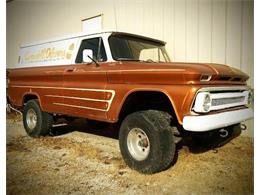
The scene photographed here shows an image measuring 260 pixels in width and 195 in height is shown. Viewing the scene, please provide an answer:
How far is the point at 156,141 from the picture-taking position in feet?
10.6

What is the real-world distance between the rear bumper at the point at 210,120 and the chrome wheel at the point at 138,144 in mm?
746

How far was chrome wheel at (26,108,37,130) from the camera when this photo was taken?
5.56 meters

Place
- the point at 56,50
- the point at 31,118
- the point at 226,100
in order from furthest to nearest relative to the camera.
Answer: the point at 31,118
the point at 56,50
the point at 226,100

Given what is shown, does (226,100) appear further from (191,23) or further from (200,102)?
(191,23)

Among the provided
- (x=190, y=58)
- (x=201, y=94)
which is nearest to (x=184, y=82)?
(x=201, y=94)

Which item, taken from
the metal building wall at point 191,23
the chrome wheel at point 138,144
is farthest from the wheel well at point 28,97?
the metal building wall at point 191,23

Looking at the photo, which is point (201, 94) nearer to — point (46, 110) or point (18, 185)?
point (18, 185)

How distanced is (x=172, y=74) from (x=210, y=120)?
0.70 metres

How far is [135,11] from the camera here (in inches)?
285

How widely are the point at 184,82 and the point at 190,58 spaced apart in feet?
10.2

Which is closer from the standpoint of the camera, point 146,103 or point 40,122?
point 146,103

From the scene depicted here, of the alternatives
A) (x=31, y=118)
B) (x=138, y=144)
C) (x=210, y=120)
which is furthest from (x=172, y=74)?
(x=31, y=118)

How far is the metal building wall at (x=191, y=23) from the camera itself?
5.04m

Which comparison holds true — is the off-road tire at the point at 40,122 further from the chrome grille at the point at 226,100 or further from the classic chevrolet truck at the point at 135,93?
the chrome grille at the point at 226,100
